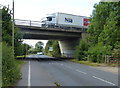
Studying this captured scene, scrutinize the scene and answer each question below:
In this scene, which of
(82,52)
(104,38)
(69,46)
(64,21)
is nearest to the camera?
(104,38)

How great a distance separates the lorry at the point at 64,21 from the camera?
4097cm

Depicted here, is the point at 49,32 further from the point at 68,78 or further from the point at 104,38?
the point at 68,78

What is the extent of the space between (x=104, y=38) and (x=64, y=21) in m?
10.3

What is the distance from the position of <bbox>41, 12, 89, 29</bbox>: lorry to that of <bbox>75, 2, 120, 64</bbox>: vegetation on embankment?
327 cm

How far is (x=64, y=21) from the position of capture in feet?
137

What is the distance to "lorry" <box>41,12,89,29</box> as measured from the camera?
40969mm

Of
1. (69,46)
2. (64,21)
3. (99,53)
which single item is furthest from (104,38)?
(69,46)

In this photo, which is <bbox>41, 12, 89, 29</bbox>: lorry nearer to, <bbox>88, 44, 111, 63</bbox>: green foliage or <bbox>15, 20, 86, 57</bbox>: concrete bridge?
<bbox>15, 20, 86, 57</bbox>: concrete bridge

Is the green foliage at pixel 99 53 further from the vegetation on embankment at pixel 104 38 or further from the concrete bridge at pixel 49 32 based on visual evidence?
the concrete bridge at pixel 49 32

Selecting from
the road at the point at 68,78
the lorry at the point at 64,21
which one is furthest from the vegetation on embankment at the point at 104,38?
the road at the point at 68,78

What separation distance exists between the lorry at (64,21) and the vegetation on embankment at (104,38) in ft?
10.7

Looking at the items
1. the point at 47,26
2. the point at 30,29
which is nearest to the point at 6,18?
the point at 30,29

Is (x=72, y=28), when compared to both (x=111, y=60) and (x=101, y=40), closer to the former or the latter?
(x=101, y=40)

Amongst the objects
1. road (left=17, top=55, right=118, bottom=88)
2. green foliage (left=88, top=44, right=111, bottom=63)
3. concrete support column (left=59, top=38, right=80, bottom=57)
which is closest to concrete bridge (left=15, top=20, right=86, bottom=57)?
concrete support column (left=59, top=38, right=80, bottom=57)
